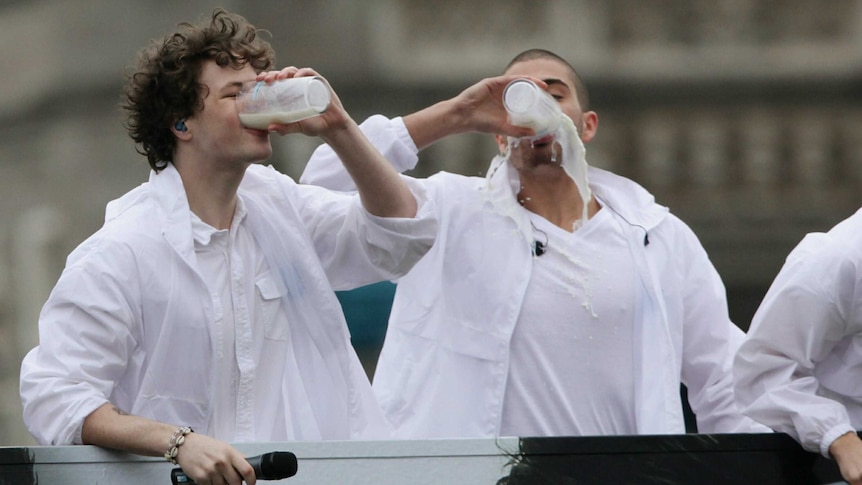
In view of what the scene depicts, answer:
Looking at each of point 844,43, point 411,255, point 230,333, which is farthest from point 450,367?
point 844,43

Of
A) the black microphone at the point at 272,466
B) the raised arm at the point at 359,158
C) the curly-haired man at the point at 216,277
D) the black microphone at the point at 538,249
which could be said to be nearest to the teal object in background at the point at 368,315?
the black microphone at the point at 538,249

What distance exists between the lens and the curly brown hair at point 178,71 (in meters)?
5.66

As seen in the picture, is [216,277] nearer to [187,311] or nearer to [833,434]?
[187,311]

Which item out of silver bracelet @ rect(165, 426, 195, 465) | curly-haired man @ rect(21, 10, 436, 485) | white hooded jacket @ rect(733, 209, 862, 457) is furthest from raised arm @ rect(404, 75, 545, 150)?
silver bracelet @ rect(165, 426, 195, 465)

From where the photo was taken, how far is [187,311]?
5367mm

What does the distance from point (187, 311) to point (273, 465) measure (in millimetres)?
734

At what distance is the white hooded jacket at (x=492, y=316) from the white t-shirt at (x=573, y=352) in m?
0.04

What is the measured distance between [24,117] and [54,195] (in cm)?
161

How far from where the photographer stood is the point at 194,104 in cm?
563

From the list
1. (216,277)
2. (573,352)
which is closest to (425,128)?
(573,352)

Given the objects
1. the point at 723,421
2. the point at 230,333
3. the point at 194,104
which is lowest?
the point at 723,421

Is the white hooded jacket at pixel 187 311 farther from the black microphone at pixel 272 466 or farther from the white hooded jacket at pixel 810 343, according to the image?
the white hooded jacket at pixel 810 343

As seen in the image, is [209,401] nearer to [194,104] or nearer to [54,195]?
[194,104]

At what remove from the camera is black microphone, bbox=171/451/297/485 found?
4754 mm
